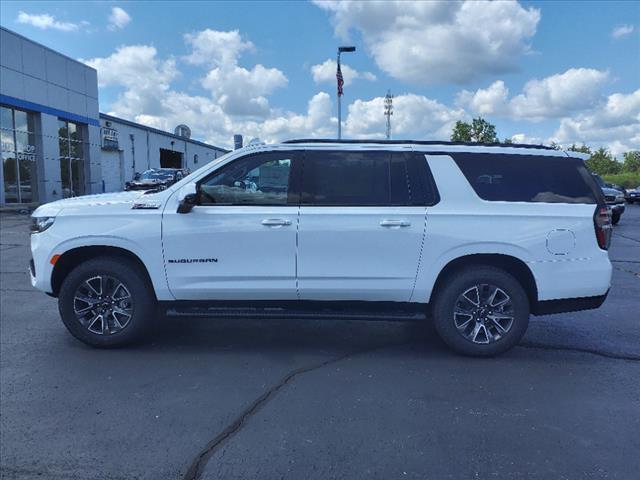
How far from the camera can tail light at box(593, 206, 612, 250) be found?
4402mm

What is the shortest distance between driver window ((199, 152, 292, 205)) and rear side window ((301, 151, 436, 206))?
22 cm

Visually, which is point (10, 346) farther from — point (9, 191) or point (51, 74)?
point (51, 74)

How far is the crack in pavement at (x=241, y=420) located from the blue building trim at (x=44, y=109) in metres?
24.3

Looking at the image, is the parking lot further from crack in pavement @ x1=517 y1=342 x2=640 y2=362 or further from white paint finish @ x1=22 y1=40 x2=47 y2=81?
white paint finish @ x1=22 y1=40 x2=47 y2=81

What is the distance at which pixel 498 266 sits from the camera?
4.58 meters

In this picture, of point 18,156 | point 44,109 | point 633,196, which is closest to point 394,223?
point 18,156

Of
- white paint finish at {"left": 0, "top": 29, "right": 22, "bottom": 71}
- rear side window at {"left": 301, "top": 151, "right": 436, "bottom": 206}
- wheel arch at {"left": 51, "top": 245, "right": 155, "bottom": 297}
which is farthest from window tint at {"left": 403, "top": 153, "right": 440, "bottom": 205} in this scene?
white paint finish at {"left": 0, "top": 29, "right": 22, "bottom": 71}

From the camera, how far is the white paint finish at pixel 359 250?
4379 millimetres

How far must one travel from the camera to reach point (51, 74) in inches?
1030

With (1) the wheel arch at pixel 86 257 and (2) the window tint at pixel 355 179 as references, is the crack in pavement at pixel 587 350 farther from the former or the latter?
(1) the wheel arch at pixel 86 257

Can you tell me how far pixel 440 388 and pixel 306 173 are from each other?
218 centimetres

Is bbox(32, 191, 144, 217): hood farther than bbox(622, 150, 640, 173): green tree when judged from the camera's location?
No

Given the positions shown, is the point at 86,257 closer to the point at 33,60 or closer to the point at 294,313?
the point at 294,313

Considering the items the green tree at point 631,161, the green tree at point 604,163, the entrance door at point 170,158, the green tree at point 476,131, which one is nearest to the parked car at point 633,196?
the green tree at point 476,131
